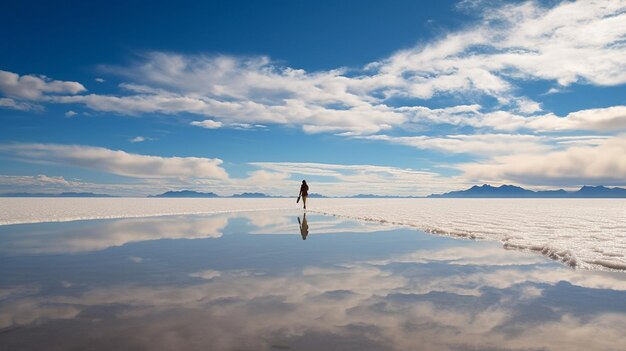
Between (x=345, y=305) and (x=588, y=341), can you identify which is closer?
(x=588, y=341)

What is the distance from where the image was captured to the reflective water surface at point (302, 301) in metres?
4.57

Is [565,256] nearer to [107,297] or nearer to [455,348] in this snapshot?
[455,348]

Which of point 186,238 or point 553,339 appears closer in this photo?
point 553,339

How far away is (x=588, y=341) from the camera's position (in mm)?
4590

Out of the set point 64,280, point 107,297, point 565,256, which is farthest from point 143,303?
point 565,256

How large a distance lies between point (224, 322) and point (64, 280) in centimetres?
434

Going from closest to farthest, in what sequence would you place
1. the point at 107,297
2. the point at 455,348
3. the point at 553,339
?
the point at 455,348, the point at 553,339, the point at 107,297

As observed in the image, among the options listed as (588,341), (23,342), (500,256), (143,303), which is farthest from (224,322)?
(500,256)

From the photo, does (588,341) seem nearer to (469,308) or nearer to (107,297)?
(469,308)

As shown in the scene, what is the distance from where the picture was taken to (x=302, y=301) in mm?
6219

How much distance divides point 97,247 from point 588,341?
39.7 feet

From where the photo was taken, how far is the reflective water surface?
4.57m

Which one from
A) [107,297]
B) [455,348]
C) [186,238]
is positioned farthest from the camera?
[186,238]

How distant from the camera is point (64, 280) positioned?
7.68 meters
